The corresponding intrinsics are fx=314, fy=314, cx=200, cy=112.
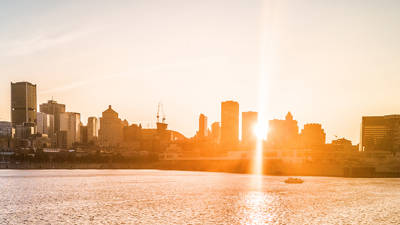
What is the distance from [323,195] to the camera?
72.2m

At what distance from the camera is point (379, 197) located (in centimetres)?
7306

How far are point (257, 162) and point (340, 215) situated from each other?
453 feet

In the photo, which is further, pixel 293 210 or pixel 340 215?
pixel 293 210

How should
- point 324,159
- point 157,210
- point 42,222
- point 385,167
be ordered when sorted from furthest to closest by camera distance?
point 324,159 < point 385,167 < point 157,210 < point 42,222

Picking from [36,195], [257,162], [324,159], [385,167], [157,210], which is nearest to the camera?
[157,210]

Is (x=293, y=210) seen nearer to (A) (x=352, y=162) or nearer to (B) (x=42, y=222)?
(B) (x=42, y=222)

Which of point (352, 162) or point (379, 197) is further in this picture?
point (352, 162)

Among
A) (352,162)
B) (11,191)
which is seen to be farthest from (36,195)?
(352,162)

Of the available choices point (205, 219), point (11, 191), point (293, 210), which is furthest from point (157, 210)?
point (11, 191)

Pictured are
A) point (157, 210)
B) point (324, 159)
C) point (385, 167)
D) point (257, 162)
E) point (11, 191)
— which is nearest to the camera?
point (157, 210)

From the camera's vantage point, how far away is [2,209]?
55219 mm

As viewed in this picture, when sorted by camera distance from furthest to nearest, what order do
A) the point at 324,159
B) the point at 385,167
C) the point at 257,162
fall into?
the point at 257,162, the point at 324,159, the point at 385,167

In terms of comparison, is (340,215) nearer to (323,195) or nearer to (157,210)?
(323,195)

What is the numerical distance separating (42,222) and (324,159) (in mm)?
148705
